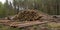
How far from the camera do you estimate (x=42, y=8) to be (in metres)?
24.2

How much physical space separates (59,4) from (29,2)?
4348 millimetres

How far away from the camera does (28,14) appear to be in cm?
326

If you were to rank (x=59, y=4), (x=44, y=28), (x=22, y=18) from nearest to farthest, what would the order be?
(x=44, y=28) < (x=22, y=18) < (x=59, y=4)

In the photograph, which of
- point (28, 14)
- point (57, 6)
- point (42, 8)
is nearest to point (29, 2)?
point (42, 8)

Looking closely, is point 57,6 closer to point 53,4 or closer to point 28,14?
point 53,4

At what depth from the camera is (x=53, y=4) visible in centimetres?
2480

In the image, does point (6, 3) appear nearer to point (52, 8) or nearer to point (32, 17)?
point (52, 8)

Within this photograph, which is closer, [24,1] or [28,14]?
[28,14]

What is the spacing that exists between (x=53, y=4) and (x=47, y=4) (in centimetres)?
93

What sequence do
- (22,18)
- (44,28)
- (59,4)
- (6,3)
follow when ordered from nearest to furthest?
(44,28), (22,18), (6,3), (59,4)

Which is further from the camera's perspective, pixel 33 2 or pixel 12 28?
pixel 33 2

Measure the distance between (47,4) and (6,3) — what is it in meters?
5.73

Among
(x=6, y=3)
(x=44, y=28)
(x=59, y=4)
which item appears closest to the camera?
(x=44, y=28)

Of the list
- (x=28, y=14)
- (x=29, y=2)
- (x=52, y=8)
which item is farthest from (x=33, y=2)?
(x=28, y=14)
